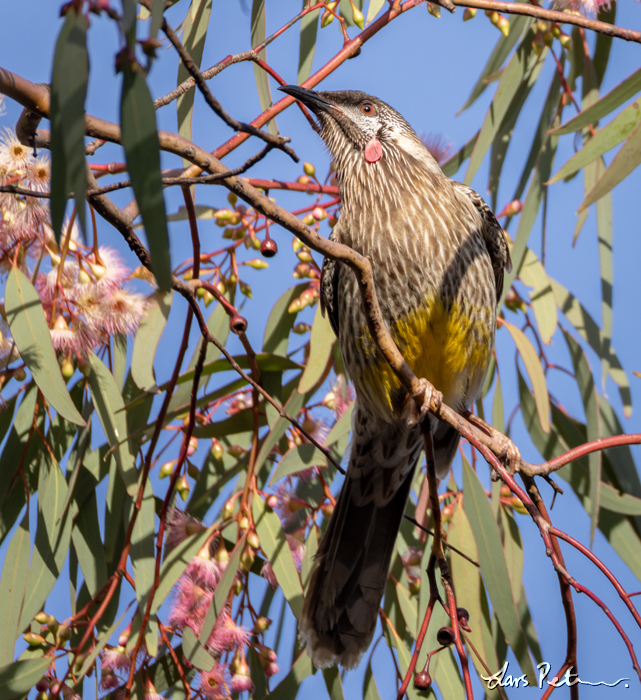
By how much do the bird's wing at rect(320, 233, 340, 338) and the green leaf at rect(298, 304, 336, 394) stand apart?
0.03 metres

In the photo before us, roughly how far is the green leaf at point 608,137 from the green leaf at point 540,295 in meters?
0.82

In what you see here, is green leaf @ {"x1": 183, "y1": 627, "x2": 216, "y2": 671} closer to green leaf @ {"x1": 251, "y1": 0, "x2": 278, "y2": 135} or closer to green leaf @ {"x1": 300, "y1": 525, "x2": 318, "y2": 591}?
green leaf @ {"x1": 300, "y1": 525, "x2": 318, "y2": 591}

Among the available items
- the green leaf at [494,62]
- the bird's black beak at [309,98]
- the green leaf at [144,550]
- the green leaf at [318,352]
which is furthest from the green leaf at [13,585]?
the green leaf at [494,62]

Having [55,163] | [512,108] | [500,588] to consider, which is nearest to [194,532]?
[500,588]

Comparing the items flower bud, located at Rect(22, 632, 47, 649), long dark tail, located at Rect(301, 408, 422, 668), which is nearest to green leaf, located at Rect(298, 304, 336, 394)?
long dark tail, located at Rect(301, 408, 422, 668)

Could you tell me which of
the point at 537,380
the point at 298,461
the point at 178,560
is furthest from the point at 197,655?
the point at 537,380

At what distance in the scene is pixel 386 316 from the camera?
2121mm

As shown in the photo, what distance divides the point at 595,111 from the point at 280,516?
5.00 ft

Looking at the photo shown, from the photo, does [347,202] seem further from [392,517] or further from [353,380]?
[392,517]

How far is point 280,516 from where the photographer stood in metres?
2.43

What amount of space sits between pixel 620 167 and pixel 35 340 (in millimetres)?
1456

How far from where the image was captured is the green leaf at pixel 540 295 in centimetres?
260

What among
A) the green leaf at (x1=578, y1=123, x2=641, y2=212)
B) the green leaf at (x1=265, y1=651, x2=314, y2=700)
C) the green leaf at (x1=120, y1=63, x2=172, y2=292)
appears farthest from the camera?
the green leaf at (x1=265, y1=651, x2=314, y2=700)

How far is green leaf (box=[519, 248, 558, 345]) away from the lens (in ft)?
8.54
